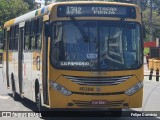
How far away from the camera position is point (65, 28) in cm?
1238

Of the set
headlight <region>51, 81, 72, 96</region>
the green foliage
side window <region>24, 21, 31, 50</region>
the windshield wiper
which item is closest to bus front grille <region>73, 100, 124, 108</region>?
headlight <region>51, 81, 72, 96</region>

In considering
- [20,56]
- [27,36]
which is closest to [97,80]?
[27,36]

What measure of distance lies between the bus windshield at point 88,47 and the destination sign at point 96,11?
0.23 m

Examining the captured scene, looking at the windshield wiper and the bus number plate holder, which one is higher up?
the windshield wiper

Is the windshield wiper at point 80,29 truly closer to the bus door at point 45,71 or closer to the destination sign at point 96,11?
the destination sign at point 96,11

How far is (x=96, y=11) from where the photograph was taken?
1260 cm

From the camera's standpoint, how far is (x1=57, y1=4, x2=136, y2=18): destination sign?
12508 mm

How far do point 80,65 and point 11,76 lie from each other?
24.9 ft

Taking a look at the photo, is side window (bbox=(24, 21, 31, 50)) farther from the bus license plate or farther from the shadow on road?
the bus license plate

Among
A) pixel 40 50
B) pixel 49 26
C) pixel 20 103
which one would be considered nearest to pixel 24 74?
pixel 20 103

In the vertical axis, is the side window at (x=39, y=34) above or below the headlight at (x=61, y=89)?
above

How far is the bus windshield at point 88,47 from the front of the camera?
12.3 meters

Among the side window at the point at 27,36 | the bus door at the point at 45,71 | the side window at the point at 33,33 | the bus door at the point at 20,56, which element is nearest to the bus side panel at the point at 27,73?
the side window at the point at 27,36

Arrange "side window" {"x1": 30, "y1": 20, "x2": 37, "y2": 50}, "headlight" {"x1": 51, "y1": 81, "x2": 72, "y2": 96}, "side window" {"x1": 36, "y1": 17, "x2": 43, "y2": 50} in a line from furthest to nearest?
"side window" {"x1": 30, "y1": 20, "x2": 37, "y2": 50}
"side window" {"x1": 36, "y1": 17, "x2": 43, "y2": 50}
"headlight" {"x1": 51, "y1": 81, "x2": 72, "y2": 96}
